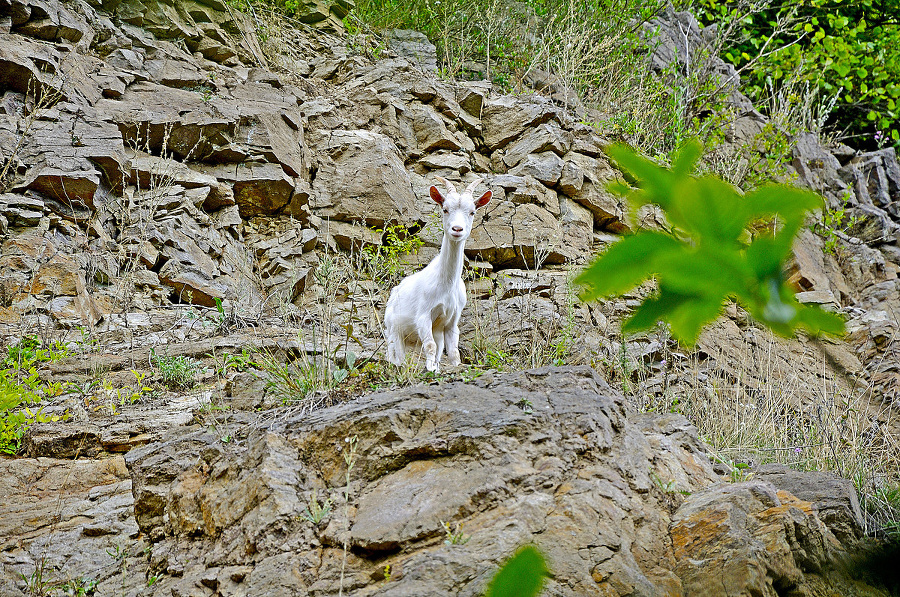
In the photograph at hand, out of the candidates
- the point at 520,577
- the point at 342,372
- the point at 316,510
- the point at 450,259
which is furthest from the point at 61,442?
the point at 520,577

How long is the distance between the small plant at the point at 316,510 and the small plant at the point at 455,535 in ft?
1.76

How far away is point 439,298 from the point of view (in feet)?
19.3

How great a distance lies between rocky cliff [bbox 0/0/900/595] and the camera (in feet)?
9.46

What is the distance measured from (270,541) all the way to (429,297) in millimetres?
3198

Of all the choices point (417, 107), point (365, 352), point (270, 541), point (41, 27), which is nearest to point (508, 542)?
point (270, 541)

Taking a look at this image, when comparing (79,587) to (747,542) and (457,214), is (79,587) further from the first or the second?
(457,214)

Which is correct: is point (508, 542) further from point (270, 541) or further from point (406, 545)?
point (270, 541)

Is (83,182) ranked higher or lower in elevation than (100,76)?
lower

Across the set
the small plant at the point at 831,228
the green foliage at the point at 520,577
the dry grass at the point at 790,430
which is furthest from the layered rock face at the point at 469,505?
the small plant at the point at 831,228

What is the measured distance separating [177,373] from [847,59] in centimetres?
1264

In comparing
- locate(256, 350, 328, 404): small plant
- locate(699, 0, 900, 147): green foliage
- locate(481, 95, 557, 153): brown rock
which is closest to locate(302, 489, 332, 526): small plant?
locate(256, 350, 328, 404): small plant

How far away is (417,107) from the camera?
392 inches

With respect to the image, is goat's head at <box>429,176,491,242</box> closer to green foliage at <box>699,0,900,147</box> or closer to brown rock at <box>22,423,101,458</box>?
brown rock at <box>22,423,101,458</box>

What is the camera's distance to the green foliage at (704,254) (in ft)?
2.41
